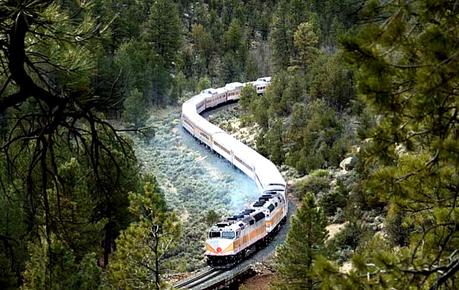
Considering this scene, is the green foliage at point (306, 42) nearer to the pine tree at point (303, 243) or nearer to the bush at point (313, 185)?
the bush at point (313, 185)

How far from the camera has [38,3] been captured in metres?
3.99

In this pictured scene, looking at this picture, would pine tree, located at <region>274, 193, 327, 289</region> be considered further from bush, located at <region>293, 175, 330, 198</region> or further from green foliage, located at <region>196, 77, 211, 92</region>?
green foliage, located at <region>196, 77, 211, 92</region>

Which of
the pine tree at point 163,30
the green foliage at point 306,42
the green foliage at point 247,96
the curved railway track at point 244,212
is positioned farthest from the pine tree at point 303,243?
the pine tree at point 163,30

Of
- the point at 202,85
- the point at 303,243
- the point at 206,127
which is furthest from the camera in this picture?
the point at 202,85

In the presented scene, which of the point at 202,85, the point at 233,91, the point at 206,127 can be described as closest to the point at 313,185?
the point at 206,127

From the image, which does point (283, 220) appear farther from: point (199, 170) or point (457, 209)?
point (457, 209)

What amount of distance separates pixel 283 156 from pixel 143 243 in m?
21.6

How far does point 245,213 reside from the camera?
80.3 feet

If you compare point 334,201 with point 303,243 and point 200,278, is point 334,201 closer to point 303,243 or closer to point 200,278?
point 200,278

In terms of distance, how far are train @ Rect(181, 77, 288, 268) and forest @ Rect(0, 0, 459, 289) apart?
1468mm

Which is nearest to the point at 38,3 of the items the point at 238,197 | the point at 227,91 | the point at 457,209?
the point at 457,209

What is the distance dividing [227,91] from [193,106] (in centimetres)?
614

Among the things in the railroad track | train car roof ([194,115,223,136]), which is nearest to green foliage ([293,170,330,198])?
the railroad track

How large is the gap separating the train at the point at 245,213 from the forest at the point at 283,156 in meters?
1.47
